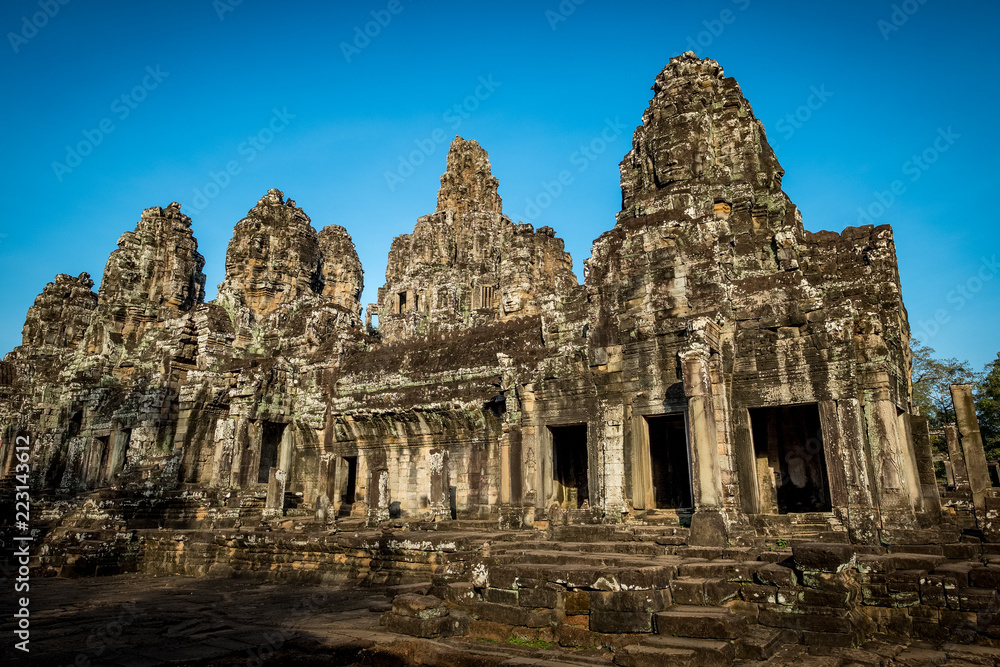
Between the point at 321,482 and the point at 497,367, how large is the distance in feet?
19.6

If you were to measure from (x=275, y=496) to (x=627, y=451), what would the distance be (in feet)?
34.0

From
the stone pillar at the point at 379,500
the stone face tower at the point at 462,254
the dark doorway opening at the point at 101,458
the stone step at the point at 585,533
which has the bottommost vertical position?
the stone step at the point at 585,533

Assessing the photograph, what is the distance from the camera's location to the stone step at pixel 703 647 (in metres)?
5.26

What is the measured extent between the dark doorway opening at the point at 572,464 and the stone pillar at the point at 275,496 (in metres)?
7.80

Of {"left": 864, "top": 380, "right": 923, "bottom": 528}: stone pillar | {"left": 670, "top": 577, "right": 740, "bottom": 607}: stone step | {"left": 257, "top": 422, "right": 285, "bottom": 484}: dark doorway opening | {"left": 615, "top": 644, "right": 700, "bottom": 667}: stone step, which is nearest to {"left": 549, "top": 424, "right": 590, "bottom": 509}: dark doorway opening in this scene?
{"left": 864, "top": 380, "right": 923, "bottom": 528}: stone pillar

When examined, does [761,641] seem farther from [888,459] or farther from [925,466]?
[925,466]

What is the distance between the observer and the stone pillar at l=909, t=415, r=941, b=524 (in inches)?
478

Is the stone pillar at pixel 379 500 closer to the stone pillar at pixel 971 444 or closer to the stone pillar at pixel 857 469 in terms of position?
the stone pillar at pixel 857 469

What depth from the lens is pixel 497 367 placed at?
1658cm

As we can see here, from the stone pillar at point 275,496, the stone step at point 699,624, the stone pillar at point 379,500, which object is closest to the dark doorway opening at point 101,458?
the stone pillar at point 275,496

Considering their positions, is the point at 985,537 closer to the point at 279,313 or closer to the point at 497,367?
the point at 497,367

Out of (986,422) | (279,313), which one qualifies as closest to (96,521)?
(279,313)

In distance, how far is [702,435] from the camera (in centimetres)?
1064

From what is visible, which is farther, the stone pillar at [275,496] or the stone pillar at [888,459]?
the stone pillar at [275,496]
